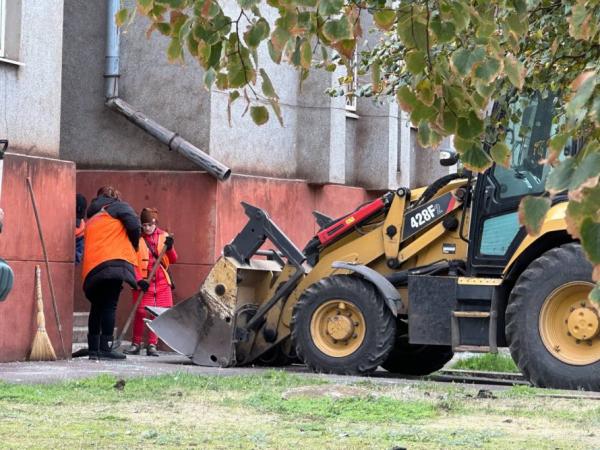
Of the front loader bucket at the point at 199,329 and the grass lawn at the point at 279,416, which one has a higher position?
the front loader bucket at the point at 199,329

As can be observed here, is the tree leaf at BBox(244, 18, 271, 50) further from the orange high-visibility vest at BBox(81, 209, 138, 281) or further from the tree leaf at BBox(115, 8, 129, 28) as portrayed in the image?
the orange high-visibility vest at BBox(81, 209, 138, 281)

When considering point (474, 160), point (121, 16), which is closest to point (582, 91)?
point (474, 160)

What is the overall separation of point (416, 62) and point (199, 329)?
9313mm

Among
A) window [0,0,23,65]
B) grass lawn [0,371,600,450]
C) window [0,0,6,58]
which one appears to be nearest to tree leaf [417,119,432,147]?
grass lawn [0,371,600,450]

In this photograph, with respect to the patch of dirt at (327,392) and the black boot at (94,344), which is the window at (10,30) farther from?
the patch of dirt at (327,392)

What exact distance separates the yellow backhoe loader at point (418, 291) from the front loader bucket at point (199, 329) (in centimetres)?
1

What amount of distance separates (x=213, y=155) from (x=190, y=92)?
2.87 feet

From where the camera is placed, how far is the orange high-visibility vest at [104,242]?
13477 mm

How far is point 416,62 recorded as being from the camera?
412 centimetres

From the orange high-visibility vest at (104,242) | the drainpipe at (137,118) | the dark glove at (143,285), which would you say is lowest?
the dark glove at (143,285)

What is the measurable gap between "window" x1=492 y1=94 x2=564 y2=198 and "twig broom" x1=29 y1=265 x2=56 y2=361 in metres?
5.00

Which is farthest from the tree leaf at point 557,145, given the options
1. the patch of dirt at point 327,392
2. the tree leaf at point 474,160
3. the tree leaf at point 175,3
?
the patch of dirt at point 327,392

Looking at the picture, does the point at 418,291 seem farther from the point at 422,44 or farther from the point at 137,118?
the point at 422,44

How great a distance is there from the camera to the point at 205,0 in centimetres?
420
